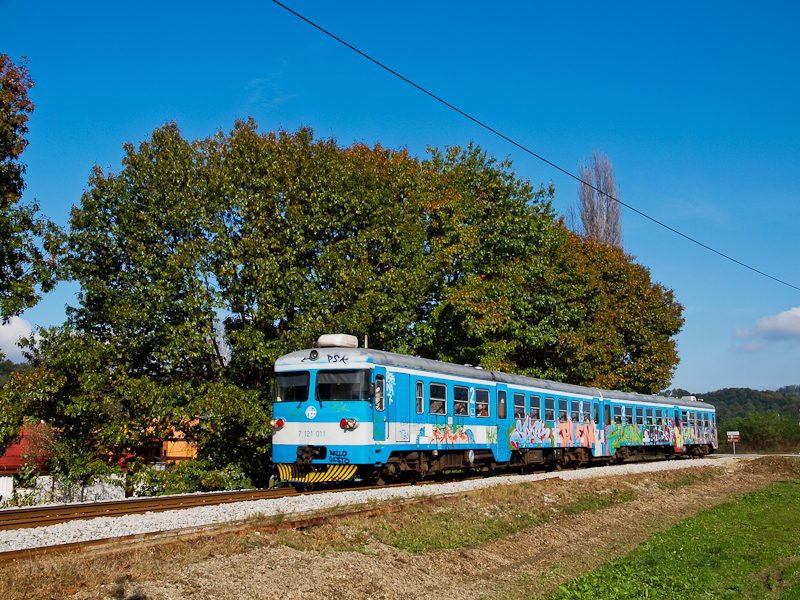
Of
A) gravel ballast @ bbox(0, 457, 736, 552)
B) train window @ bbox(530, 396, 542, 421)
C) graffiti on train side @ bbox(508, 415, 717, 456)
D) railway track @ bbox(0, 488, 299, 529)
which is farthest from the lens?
train window @ bbox(530, 396, 542, 421)

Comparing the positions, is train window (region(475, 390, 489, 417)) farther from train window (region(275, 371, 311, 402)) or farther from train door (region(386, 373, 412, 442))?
train window (region(275, 371, 311, 402))

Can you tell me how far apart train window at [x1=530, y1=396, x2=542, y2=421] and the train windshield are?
8.88m

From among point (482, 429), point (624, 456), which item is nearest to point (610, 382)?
point (624, 456)

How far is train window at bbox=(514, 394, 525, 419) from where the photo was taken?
20672 millimetres

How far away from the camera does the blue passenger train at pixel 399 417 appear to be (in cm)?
1443

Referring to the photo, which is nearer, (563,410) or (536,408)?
(536,408)

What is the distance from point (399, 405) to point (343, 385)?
58.1 inches

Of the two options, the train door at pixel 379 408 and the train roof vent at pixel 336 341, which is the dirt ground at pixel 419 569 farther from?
the train roof vent at pixel 336 341

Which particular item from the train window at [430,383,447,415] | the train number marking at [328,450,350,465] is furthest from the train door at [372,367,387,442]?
the train window at [430,383,447,415]

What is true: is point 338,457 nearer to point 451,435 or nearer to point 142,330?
point 451,435

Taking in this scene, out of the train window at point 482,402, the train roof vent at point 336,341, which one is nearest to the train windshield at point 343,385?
the train roof vent at point 336,341

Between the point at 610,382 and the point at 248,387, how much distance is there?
77.2 ft

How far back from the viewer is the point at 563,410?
2394 centimetres

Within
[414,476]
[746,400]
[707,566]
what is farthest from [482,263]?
[746,400]
